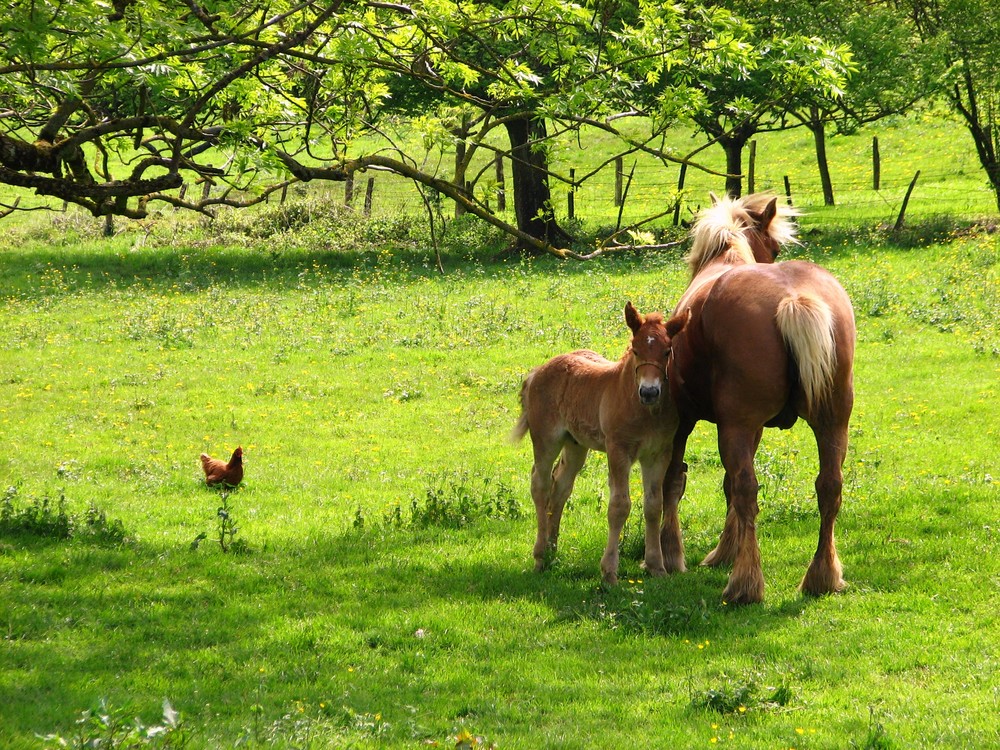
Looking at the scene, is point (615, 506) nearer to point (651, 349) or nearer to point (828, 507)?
point (651, 349)

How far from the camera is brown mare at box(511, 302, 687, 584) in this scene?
791 cm

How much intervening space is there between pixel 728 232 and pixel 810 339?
2977 millimetres

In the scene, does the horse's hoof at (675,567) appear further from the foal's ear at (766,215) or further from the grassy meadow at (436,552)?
the foal's ear at (766,215)

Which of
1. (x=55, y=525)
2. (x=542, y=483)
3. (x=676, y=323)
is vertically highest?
(x=676, y=323)

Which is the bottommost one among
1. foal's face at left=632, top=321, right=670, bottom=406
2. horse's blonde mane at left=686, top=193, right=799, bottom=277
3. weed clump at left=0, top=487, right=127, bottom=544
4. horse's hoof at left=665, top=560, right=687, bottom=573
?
horse's hoof at left=665, top=560, right=687, bottom=573

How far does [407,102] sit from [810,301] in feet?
74.0

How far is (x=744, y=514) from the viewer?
25.7ft

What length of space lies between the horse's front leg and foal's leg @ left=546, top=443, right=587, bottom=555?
2.63 ft

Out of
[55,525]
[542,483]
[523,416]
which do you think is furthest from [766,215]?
[55,525]

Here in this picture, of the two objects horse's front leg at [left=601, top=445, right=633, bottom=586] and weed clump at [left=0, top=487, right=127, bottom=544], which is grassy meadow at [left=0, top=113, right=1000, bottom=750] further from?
horse's front leg at [left=601, top=445, right=633, bottom=586]

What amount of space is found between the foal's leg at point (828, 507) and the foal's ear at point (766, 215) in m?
3.10

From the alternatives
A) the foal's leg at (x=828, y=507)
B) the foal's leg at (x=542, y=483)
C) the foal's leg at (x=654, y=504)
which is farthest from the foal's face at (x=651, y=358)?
the foal's leg at (x=542, y=483)

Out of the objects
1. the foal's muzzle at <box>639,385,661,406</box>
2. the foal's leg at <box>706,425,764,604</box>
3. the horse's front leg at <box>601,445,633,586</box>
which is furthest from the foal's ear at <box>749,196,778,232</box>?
the foal's muzzle at <box>639,385,661,406</box>

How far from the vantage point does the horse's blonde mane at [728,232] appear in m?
10.1
